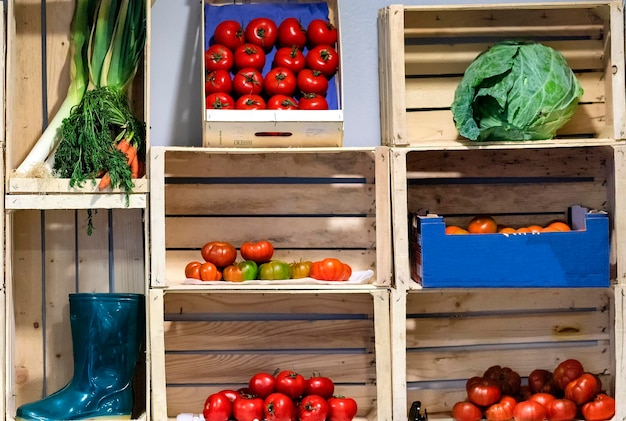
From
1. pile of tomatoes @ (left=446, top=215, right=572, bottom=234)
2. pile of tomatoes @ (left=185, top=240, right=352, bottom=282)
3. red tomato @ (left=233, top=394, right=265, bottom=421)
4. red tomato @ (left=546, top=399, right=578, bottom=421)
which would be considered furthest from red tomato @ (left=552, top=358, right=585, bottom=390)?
red tomato @ (left=233, top=394, right=265, bottom=421)

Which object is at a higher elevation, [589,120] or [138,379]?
[589,120]

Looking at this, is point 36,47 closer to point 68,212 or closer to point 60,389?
point 68,212

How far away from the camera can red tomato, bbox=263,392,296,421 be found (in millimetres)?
3176

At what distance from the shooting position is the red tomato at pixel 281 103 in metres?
3.20

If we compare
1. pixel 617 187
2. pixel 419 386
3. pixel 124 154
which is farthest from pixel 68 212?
pixel 617 187

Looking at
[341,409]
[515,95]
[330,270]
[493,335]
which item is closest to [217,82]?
[330,270]

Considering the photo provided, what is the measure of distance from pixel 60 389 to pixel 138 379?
319mm

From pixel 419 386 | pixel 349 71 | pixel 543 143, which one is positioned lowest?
pixel 419 386

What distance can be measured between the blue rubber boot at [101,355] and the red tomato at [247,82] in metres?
0.93

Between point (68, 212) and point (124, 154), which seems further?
point (68, 212)

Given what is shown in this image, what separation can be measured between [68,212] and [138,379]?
2.54 ft

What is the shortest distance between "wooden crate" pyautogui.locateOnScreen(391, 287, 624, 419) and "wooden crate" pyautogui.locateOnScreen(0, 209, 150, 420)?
120cm

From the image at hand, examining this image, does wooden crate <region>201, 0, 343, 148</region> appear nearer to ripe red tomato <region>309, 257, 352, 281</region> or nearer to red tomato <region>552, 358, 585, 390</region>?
ripe red tomato <region>309, 257, 352, 281</region>

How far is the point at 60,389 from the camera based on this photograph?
3.43 m
